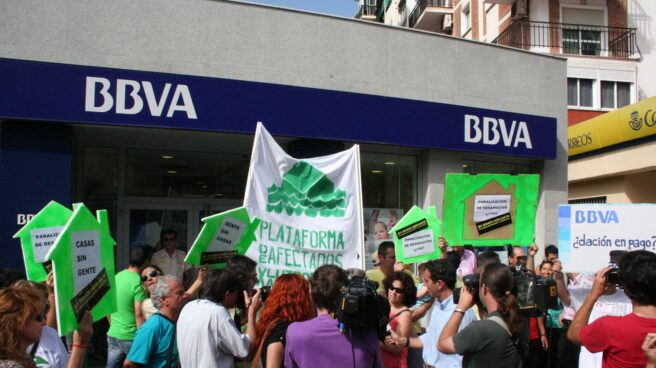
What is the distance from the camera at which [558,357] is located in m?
8.59

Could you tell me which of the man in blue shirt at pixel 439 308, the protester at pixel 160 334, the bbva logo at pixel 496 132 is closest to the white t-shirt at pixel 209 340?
the protester at pixel 160 334

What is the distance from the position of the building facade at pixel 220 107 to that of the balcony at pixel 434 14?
22.7 m

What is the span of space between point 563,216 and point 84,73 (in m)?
6.08

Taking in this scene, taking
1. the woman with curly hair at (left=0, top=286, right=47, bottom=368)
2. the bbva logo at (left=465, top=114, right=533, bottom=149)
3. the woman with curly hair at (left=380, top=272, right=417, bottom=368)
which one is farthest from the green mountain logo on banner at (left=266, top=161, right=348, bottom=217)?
the bbva logo at (left=465, top=114, right=533, bottom=149)

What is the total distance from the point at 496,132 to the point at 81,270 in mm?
8526

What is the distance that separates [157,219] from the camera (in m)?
10.2

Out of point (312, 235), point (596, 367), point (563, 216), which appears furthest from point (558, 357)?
point (312, 235)

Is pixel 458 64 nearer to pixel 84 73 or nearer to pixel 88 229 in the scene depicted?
pixel 84 73

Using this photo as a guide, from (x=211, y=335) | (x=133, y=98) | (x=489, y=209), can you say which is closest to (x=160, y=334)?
(x=211, y=335)

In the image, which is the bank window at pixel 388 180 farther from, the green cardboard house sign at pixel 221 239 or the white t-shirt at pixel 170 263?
the green cardboard house sign at pixel 221 239

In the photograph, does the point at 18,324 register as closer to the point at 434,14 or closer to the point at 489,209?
the point at 489,209

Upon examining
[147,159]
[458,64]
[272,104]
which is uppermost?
[458,64]

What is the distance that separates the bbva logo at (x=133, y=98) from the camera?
27.2ft

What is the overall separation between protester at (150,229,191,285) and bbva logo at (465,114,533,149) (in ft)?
16.3
